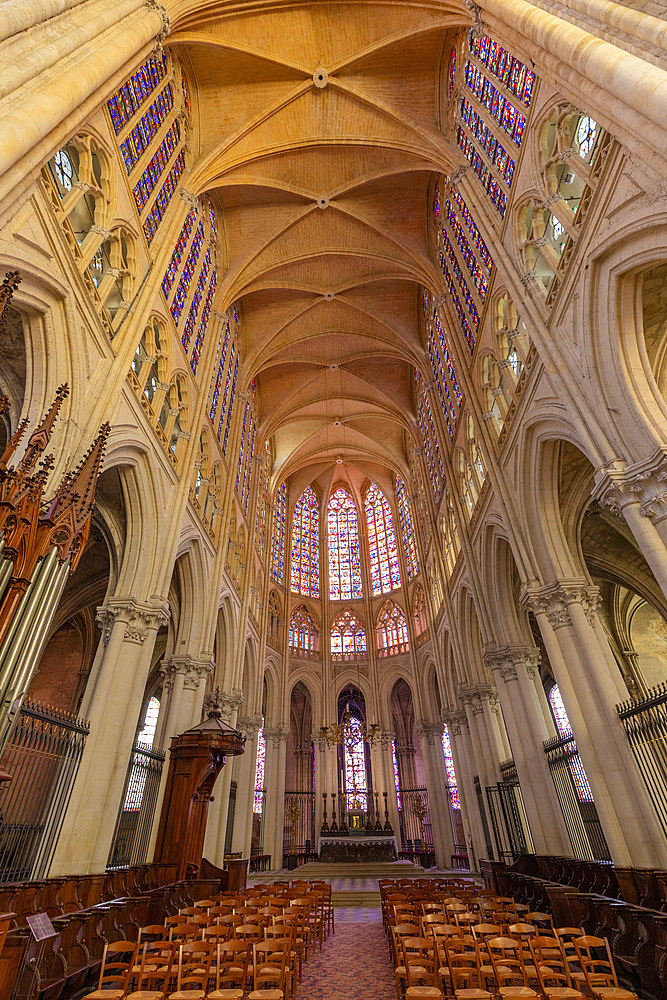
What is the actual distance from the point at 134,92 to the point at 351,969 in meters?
16.5

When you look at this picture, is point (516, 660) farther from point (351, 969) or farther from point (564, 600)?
point (351, 969)

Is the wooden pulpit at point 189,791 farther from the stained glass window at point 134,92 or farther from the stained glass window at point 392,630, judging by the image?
the stained glass window at point 392,630

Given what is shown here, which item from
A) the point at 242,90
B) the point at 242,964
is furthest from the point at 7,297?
the point at 242,90

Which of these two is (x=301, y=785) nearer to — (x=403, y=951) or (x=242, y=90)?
(x=403, y=951)

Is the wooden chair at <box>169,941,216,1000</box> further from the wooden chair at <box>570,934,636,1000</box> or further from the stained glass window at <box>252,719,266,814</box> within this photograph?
the stained glass window at <box>252,719,266,814</box>

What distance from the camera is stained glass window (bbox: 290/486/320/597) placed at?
101ft

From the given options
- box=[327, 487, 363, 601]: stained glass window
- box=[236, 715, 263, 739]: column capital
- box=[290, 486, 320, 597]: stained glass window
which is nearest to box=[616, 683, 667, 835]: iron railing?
box=[236, 715, 263, 739]: column capital

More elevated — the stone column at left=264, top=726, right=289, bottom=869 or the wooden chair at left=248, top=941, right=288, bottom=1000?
the stone column at left=264, top=726, right=289, bottom=869

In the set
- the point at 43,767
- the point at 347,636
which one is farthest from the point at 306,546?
the point at 43,767

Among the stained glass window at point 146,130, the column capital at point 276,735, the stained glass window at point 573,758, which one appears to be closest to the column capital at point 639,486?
the stained glass window at point 573,758

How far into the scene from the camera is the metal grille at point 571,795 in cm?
1048

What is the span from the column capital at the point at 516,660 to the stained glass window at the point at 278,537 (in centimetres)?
1559

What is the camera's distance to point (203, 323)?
55.3ft

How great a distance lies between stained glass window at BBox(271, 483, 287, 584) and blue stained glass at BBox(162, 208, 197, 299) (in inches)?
599
